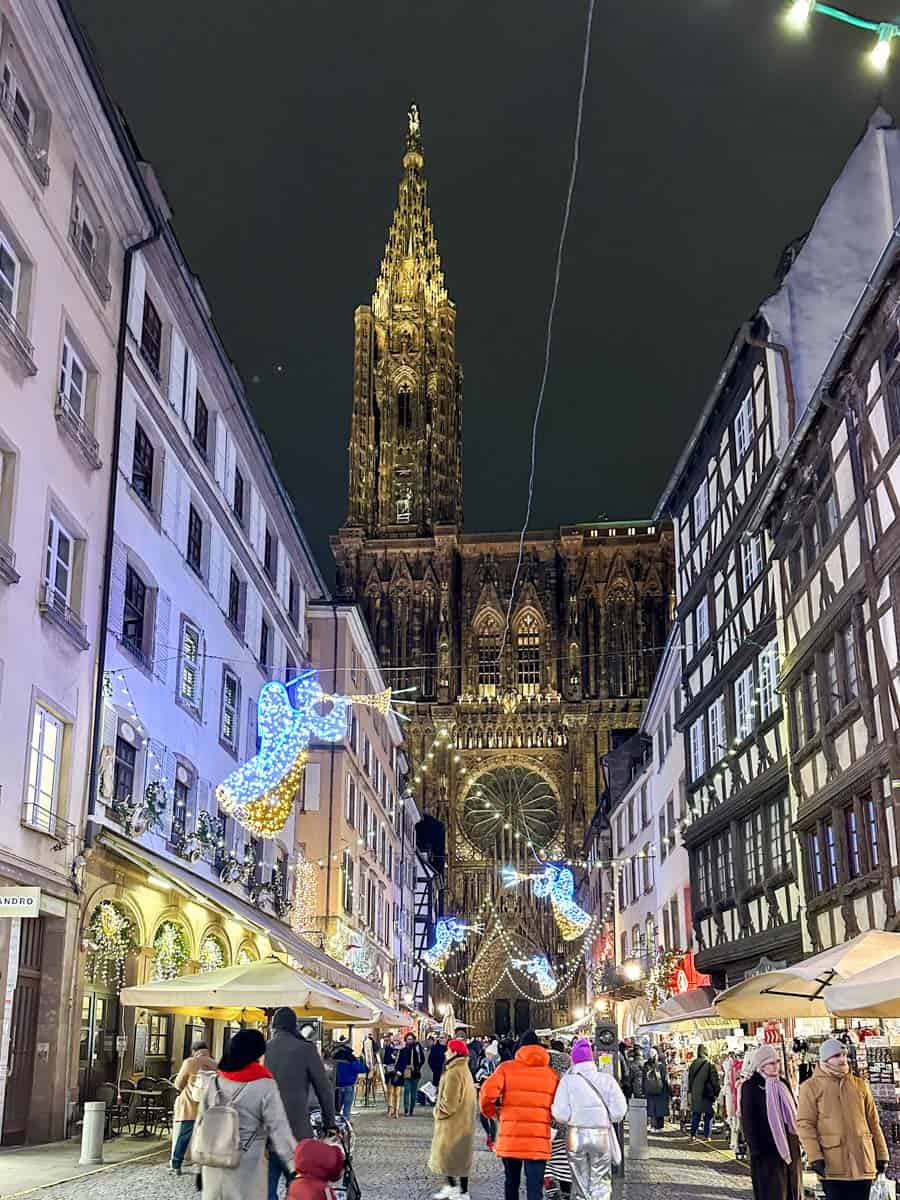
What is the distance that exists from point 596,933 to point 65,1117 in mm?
46603

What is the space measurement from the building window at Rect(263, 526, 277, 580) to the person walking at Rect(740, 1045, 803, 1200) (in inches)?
898

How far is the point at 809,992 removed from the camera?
1314 cm

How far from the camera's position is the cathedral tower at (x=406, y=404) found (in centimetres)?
8838

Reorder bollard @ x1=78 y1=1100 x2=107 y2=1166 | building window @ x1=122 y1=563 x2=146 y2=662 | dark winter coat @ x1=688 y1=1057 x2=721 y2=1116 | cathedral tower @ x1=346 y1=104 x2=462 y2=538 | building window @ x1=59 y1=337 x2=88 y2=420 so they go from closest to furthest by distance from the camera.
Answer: bollard @ x1=78 y1=1100 x2=107 y2=1166, building window @ x1=59 y1=337 x2=88 y2=420, building window @ x1=122 y1=563 x2=146 y2=662, dark winter coat @ x1=688 y1=1057 x2=721 y2=1116, cathedral tower @ x1=346 y1=104 x2=462 y2=538

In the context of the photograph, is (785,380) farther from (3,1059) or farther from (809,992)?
(3,1059)

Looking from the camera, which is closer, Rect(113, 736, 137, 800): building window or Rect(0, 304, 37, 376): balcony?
Rect(0, 304, 37, 376): balcony

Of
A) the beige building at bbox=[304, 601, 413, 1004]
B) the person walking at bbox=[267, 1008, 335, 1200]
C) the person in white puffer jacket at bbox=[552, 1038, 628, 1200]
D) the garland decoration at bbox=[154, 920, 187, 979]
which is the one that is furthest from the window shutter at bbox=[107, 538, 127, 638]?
the beige building at bbox=[304, 601, 413, 1004]

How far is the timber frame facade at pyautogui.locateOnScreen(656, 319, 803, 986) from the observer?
2452 centimetres

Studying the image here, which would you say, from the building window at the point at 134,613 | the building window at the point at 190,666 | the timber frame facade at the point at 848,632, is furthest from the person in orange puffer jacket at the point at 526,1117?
the building window at the point at 190,666

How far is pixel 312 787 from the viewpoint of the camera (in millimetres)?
37562

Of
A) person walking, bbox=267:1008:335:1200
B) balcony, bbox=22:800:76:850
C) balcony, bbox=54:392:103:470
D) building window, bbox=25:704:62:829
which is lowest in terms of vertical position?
person walking, bbox=267:1008:335:1200

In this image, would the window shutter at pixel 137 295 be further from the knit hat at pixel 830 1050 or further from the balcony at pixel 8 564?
the knit hat at pixel 830 1050

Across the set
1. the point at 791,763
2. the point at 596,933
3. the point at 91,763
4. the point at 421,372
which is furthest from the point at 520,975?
the point at 91,763

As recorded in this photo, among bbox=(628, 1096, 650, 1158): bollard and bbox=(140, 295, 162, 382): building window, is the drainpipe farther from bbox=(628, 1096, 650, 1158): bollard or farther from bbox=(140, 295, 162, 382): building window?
bbox=(628, 1096, 650, 1158): bollard
